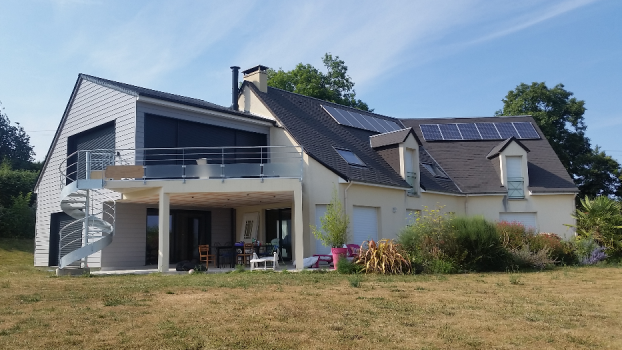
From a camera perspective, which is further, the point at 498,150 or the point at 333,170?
the point at 498,150

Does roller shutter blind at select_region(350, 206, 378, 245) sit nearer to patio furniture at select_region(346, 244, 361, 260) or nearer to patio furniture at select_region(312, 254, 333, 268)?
patio furniture at select_region(312, 254, 333, 268)

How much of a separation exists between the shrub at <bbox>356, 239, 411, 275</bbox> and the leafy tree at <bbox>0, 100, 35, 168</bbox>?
158 feet

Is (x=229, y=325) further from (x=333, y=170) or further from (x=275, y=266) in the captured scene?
(x=333, y=170)

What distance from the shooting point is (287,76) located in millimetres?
38031

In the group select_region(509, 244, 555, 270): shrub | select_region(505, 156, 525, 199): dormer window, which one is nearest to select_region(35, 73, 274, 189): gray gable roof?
select_region(509, 244, 555, 270): shrub

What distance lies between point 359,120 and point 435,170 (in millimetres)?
4172

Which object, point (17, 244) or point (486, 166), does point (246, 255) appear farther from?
point (17, 244)

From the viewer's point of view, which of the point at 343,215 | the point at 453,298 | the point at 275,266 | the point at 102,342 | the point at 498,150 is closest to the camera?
the point at 102,342

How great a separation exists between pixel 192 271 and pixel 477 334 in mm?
10058

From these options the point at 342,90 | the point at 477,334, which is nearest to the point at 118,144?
the point at 477,334

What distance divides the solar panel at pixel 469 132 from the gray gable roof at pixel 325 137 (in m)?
5.94

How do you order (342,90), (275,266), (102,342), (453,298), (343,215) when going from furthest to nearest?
(342,90) → (343,215) → (275,266) → (453,298) → (102,342)

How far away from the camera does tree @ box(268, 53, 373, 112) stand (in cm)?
3750

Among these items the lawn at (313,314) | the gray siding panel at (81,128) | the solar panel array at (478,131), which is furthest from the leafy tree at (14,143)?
the lawn at (313,314)
